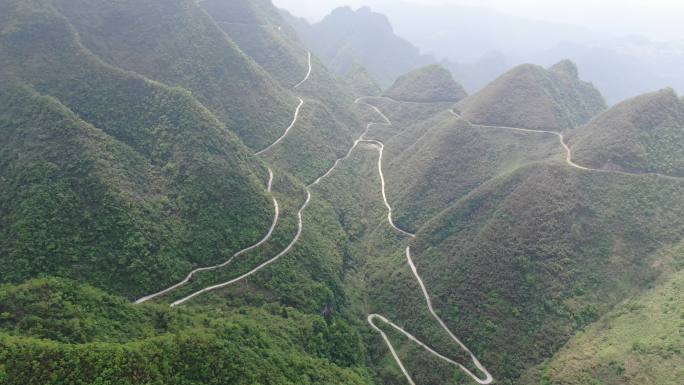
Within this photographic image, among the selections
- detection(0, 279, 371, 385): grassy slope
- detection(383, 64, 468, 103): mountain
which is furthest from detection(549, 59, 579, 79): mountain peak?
detection(0, 279, 371, 385): grassy slope

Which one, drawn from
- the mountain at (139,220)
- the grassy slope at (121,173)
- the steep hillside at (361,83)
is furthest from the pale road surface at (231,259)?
the steep hillside at (361,83)

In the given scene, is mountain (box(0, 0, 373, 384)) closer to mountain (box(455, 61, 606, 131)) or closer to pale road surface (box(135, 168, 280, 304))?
pale road surface (box(135, 168, 280, 304))

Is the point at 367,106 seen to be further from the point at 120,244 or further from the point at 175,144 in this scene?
the point at 120,244

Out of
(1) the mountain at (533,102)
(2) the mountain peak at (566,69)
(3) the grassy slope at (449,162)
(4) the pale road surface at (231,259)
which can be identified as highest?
(2) the mountain peak at (566,69)

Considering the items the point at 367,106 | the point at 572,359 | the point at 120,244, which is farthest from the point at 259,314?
the point at 367,106

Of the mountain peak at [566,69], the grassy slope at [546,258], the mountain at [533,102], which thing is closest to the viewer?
the grassy slope at [546,258]

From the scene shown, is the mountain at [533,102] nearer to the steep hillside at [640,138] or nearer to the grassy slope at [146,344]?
the steep hillside at [640,138]
